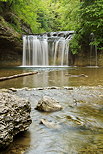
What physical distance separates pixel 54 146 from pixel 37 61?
16961 mm

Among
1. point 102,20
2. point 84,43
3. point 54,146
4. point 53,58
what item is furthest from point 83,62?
point 54,146

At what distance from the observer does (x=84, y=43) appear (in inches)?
645

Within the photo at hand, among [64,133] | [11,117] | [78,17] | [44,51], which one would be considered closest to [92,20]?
[78,17]

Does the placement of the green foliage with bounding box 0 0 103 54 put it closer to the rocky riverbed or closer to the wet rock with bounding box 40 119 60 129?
the rocky riverbed

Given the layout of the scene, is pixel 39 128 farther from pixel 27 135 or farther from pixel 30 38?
pixel 30 38

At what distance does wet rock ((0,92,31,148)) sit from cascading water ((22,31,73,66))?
16.0 metres

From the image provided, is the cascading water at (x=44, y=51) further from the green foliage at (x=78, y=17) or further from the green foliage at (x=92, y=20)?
the green foliage at (x=92, y=20)

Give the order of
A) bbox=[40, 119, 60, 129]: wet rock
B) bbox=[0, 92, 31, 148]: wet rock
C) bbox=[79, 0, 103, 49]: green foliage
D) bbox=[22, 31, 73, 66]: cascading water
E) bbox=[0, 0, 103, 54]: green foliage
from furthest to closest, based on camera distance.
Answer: bbox=[22, 31, 73, 66]: cascading water
bbox=[0, 0, 103, 54]: green foliage
bbox=[79, 0, 103, 49]: green foliage
bbox=[40, 119, 60, 129]: wet rock
bbox=[0, 92, 31, 148]: wet rock

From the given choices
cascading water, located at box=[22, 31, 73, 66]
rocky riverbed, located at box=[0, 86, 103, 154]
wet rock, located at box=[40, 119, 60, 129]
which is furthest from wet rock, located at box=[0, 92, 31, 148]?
cascading water, located at box=[22, 31, 73, 66]

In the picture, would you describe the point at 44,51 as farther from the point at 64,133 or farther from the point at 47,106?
the point at 64,133

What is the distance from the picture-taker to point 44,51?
60.5 ft

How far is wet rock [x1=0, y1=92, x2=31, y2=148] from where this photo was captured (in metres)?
1.63

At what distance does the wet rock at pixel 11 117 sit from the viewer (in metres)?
1.63

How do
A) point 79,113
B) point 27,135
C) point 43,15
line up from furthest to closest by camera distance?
1. point 43,15
2. point 79,113
3. point 27,135
